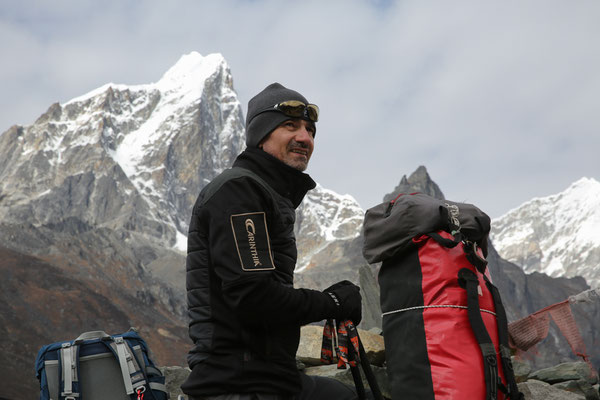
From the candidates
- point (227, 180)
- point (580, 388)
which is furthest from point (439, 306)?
point (580, 388)

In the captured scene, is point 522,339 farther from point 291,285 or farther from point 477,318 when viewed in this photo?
point 291,285

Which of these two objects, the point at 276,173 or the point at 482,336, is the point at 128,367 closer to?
the point at 276,173

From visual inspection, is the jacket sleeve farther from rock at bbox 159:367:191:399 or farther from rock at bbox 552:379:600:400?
rock at bbox 552:379:600:400

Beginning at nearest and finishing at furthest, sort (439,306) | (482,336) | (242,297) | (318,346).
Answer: (242,297) → (482,336) → (439,306) → (318,346)

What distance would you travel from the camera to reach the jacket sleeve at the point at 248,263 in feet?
10.2

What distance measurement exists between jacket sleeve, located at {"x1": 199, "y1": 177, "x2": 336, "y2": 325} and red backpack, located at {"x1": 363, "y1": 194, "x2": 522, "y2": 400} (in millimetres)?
658

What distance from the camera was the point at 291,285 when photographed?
3.53 m

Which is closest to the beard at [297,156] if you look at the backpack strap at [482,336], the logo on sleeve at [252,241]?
the logo on sleeve at [252,241]

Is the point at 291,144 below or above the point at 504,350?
above

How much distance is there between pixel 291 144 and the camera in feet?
12.6

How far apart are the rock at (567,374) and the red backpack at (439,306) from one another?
19.4 ft

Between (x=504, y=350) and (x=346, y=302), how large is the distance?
96 centimetres

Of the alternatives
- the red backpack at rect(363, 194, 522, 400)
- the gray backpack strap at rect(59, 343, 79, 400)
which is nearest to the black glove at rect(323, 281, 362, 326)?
the red backpack at rect(363, 194, 522, 400)

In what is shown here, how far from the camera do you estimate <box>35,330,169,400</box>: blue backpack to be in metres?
3.72
